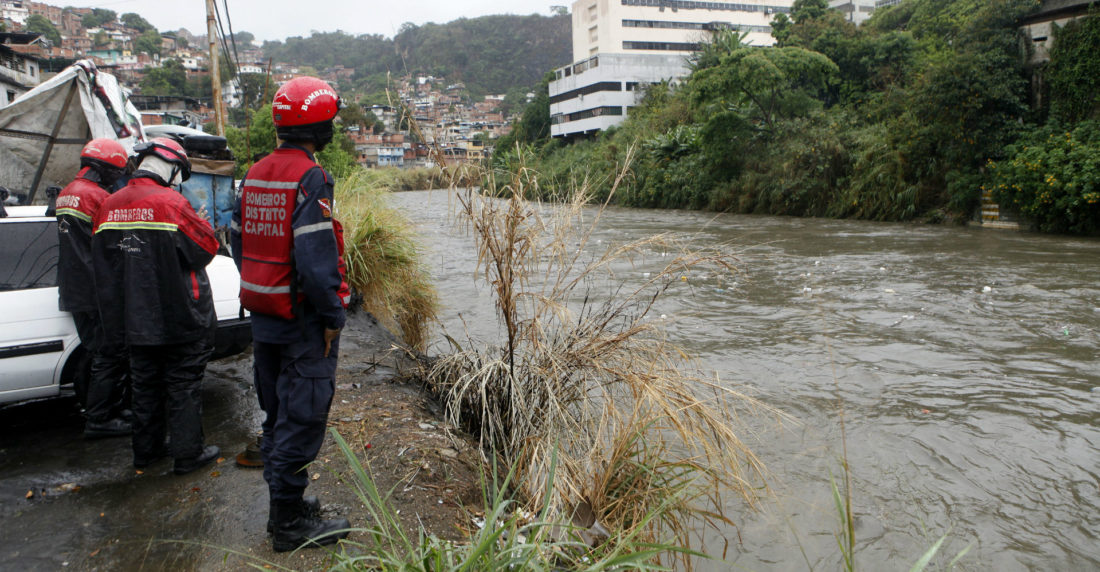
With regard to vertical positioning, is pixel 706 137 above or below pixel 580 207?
above

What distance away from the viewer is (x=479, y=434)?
4.29 metres

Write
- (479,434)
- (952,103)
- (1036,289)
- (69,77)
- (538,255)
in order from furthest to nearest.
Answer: (952,103)
(1036,289)
(69,77)
(479,434)
(538,255)

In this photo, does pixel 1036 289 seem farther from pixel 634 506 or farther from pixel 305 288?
pixel 305 288

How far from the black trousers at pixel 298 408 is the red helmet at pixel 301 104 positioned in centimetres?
83

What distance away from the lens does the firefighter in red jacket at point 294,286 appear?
8.57 feet

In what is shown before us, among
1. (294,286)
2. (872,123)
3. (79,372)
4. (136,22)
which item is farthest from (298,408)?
(136,22)

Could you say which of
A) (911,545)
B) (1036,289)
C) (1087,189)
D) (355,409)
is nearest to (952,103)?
(1087,189)

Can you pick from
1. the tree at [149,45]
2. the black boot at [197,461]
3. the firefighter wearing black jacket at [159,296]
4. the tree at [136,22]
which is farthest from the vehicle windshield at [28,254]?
the tree at [136,22]

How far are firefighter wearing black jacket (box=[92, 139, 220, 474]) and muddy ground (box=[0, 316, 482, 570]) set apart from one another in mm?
277

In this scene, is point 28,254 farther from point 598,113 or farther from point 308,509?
point 598,113

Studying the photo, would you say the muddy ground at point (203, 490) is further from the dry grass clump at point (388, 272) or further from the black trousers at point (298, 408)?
the dry grass clump at point (388, 272)

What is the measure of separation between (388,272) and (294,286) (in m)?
4.70

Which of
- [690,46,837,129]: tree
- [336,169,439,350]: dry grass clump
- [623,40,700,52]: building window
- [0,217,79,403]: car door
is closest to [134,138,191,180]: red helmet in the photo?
[0,217,79,403]: car door

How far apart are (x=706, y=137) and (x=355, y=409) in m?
22.8
